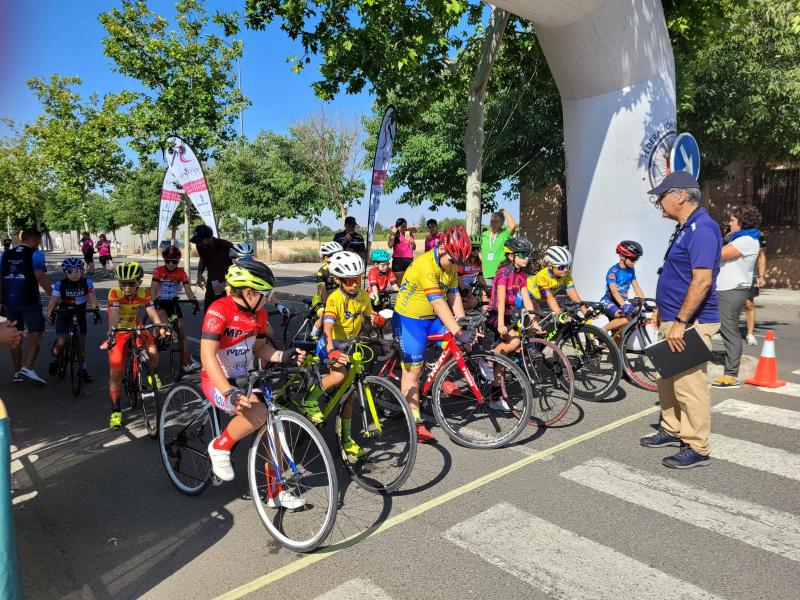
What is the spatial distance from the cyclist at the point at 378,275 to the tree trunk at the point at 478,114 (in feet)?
10.4

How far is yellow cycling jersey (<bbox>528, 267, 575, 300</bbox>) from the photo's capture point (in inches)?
261

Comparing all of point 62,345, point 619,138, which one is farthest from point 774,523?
point 62,345

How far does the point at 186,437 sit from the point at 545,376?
3580 millimetres

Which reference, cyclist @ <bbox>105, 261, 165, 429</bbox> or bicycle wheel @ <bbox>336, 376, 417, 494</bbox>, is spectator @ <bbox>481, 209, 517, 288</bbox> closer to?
bicycle wheel @ <bbox>336, 376, 417, 494</bbox>

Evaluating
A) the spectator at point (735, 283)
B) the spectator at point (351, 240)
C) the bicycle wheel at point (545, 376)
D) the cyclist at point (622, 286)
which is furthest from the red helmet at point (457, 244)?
the spectator at point (351, 240)

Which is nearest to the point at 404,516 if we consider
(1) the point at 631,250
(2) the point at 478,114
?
(1) the point at 631,250

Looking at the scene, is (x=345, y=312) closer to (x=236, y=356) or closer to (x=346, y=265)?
(x=346, y=265)

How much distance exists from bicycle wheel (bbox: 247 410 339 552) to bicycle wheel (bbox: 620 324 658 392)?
447cm

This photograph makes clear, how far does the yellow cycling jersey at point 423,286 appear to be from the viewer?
504cm

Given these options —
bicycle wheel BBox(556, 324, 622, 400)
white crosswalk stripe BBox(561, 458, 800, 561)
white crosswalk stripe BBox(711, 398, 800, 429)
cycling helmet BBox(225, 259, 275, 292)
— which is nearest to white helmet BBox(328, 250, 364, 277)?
cycling helmet BBox(225, 259, 275, 292)

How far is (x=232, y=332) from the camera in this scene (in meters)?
3.90

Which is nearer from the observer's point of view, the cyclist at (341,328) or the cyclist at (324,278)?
the cyclist at (341,328)

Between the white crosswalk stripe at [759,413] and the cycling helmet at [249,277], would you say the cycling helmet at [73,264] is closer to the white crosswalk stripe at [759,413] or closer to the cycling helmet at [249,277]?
the cycling helmet at [249,277]

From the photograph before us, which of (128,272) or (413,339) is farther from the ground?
(128,272)
